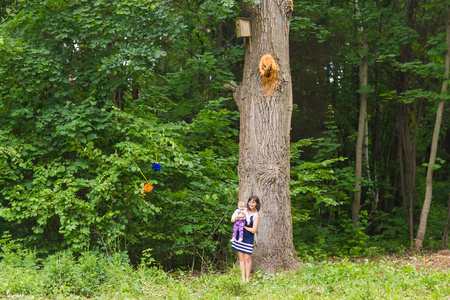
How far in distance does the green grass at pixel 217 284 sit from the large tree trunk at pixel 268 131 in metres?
0.58

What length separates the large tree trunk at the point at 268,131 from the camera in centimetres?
694

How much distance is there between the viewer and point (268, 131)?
7.16 metres

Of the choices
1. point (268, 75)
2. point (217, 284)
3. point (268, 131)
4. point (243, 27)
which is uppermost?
point (243, 27)

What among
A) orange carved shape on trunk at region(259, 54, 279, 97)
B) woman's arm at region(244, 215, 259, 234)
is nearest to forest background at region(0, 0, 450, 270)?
orange carved shape on trunk at region(259, 54, 279, 97)

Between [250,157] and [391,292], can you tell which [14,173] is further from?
[391,292]

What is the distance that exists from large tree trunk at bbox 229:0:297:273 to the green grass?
0.58 meters

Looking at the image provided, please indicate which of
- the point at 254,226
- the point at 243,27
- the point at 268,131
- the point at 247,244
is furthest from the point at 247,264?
the point at 243,27

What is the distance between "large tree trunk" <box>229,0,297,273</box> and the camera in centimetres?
694

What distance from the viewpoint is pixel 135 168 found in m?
7.44

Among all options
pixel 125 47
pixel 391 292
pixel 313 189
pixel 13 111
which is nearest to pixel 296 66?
pixel 313 189

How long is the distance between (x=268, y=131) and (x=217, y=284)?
8.83 feet

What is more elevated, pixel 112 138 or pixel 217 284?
pixel 112 138

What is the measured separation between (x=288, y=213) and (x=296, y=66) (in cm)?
770

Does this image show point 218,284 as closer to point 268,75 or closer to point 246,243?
point 246,243
